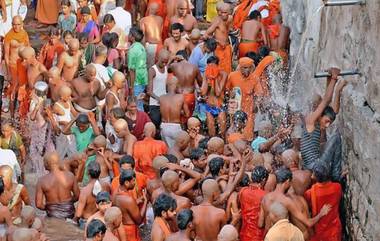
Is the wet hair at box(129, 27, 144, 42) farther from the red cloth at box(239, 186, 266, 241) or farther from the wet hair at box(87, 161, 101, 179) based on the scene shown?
the red cloth at box(239, 186, 266, 241)

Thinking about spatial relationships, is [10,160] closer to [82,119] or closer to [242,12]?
[82,119]

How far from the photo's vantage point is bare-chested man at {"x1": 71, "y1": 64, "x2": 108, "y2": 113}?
16.0m

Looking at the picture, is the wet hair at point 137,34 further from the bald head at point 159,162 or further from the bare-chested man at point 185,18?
the bald head at point 159,162

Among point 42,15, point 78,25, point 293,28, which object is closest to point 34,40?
A: point 42,15

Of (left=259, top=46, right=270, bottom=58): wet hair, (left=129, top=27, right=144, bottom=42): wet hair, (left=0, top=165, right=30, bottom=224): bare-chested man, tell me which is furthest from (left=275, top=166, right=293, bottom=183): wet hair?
(left=129, top=27, right=144, bottom=42): wet hair

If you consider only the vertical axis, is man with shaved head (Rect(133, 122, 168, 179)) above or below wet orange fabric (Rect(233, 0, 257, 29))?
below

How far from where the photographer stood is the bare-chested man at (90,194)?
44.7 feet

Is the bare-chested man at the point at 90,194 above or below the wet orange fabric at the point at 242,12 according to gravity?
below

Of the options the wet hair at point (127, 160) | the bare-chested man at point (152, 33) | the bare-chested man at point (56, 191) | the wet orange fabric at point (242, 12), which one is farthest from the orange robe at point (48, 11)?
the wet hair at point (127, 160)

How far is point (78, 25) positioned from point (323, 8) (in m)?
4.45

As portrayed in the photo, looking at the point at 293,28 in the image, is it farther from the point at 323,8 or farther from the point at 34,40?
the point at 34,40

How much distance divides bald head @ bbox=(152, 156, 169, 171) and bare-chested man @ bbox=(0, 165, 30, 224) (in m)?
1.48

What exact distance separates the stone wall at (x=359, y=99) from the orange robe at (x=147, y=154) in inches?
83.9

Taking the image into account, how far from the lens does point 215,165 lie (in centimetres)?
1335
